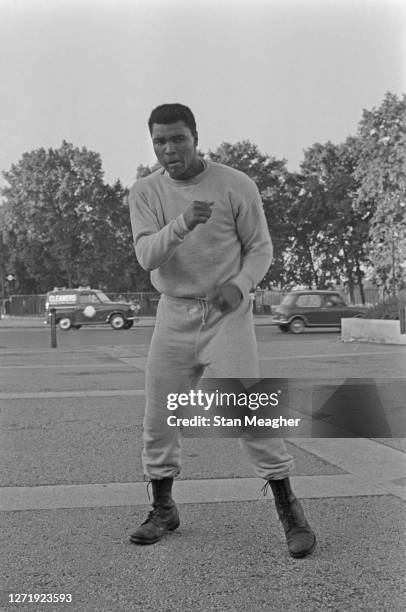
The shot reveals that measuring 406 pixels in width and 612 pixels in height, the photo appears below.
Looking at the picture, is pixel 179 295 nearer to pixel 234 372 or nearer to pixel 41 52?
pixel 234 372

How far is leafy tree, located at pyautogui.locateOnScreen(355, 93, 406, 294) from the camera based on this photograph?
3518cm

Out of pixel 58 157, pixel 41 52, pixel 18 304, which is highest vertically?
pixel 58 157

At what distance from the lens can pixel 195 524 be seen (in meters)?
3.31

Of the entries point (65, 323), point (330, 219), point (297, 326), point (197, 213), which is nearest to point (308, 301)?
point (297, 326)

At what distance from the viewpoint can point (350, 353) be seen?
43.6 ft

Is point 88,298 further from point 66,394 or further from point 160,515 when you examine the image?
point 160,515

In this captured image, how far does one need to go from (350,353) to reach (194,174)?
10.8 m

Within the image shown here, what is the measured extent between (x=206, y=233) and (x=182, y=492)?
1581 mm

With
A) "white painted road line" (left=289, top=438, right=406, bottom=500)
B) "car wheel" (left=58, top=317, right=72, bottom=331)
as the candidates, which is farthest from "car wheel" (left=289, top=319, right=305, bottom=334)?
"white painted road line" (left=289, top=438, right=406, bottom=500)

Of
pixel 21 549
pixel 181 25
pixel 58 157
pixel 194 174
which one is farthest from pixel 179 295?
pixel 58 157

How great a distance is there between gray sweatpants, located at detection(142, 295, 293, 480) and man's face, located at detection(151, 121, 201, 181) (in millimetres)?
458

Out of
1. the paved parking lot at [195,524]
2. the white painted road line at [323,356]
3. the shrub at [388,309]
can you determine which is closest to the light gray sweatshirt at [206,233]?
the paved parking lot at [195,524]

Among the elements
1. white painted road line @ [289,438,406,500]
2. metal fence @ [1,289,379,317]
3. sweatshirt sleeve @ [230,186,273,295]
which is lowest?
metal fence @ [1,289,379,317]

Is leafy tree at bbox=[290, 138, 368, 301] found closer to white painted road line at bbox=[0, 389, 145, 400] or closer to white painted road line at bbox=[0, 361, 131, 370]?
white painted road line at bbox=[0, 361, 131, 370]
